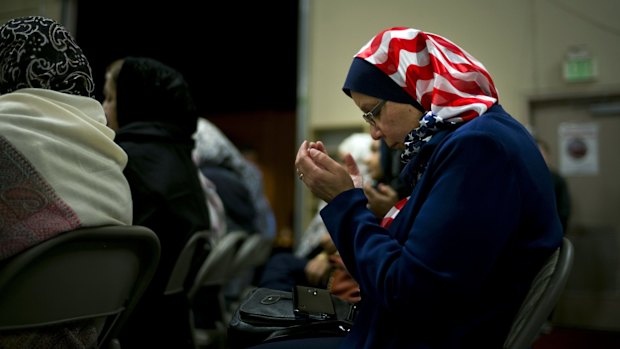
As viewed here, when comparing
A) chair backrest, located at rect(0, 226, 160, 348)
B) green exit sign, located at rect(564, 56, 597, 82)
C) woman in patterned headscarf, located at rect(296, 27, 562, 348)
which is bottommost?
chair backrest, located at rect(0, 226, 160, 348)

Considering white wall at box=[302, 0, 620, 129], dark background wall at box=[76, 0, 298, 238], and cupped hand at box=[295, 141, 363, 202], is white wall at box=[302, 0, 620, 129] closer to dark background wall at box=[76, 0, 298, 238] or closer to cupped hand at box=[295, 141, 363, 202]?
dark background wall at box=[76, 0, 298, 238]

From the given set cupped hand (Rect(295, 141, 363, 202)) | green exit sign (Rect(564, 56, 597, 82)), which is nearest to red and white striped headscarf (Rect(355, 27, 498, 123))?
cupped hand (Rect(295, 141, 363, 202))

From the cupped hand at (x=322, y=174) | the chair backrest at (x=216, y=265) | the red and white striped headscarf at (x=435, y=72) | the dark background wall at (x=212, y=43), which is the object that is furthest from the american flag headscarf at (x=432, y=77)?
the dark background wall at (x=212, y=43)

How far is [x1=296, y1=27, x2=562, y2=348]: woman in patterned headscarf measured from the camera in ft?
2.69

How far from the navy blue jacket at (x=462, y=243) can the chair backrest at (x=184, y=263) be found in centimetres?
72

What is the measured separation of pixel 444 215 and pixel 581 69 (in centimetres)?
401

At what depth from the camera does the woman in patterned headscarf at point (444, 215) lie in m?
0.82

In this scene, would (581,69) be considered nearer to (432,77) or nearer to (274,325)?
(432,77)

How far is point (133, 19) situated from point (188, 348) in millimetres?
5168

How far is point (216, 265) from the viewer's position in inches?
80.5

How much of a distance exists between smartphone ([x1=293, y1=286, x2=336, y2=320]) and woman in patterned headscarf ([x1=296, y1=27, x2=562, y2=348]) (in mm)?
166

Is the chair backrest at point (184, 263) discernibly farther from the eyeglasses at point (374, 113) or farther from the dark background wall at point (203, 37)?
the dark background wall at point (203, 37)

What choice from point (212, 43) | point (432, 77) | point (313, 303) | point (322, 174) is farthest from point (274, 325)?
point (212, 43)

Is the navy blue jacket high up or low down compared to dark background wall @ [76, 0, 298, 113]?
down
